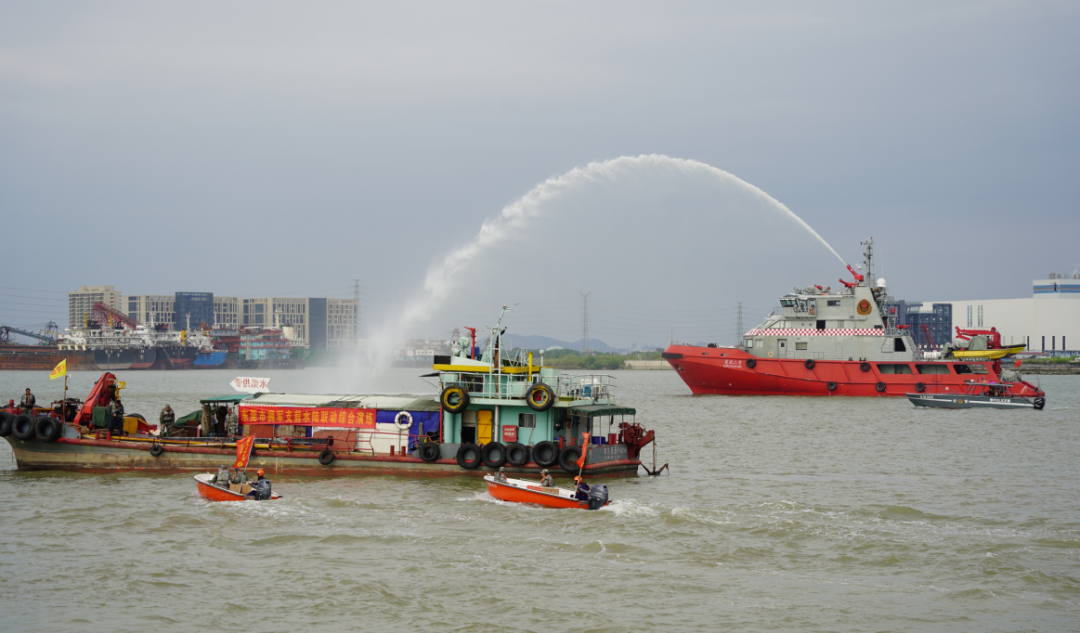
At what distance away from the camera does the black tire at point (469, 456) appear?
29.0 m

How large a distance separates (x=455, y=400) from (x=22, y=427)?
14309 millimetres

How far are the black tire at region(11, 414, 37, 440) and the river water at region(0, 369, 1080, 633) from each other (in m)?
1.37

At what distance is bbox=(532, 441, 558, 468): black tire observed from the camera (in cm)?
2875

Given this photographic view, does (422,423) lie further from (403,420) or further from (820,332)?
(820,332)

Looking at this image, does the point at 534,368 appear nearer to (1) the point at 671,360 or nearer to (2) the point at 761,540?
(2) the point at 761,540

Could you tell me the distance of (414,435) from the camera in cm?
3031

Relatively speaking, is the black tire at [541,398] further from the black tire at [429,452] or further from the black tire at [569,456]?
the black tire at [429,452]

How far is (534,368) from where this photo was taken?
29969 mm

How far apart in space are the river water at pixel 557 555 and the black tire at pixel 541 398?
3.01 meters

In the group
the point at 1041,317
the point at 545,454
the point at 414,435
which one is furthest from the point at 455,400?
the point at 1041,317

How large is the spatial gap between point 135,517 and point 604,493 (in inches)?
487

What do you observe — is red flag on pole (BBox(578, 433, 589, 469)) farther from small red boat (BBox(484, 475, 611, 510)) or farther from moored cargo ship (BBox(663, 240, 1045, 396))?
moored cargo ship (BBox(663, 240, 1045, 396))

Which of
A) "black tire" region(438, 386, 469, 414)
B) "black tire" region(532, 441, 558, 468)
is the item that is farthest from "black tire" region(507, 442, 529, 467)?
"black tire" region(438, 386, 469, 414)

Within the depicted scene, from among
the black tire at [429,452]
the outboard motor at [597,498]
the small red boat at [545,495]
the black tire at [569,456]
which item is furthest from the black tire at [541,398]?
the outboard motor at [597,498]
